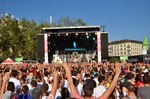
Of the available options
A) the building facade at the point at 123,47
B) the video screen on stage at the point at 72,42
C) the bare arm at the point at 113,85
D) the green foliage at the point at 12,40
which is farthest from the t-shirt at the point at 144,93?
the building facade at the point at 123,47

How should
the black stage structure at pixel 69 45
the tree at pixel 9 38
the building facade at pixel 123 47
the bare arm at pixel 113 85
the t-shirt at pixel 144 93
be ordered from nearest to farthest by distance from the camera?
the bare arm at pixel 113 85, the t-shirt at pixel 144 93, the black stage structure at pixel 69 45, the tree at pixel 9 38, the building facade at pixel 123 47

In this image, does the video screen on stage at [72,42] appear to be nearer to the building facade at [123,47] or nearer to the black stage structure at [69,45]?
the black stage structure at [69,45]

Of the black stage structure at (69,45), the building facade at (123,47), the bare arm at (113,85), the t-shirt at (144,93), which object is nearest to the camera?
the bare arm at (113,85)

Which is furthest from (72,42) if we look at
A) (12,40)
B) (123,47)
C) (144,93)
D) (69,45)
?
(123,47)

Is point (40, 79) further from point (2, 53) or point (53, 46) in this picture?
point (2, 53)

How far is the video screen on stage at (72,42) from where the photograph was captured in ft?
118

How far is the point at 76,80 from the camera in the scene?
29.4 ft

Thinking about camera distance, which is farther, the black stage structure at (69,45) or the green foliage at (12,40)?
the green foliage at (12,40)

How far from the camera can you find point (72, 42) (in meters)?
37.0

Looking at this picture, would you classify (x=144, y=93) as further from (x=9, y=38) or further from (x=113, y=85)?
(x=9, y=38)

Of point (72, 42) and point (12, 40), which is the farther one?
point (12, 40)

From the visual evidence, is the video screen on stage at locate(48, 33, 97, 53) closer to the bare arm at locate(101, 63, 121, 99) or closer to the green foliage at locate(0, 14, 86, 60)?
the green foliage at locate(0, 14, 86, 60)

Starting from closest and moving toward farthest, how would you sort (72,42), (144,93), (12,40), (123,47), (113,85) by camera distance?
1. (113,85)
2. (144,93)
3. (72,42)
4. (12,40)
5. (123,47)

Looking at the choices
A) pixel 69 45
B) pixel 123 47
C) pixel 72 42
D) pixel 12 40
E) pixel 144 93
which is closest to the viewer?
pixel 144 93
